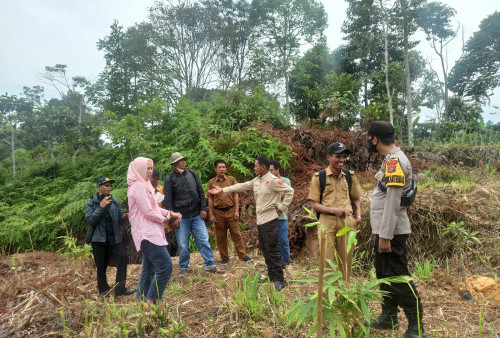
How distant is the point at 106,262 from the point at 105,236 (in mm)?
445

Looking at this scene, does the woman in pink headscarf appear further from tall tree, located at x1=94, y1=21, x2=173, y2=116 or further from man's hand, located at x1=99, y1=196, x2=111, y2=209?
tall tree, located at x1=94, y1=21, x2=173, y2=116

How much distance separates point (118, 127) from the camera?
918 cm

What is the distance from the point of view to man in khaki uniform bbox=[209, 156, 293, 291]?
387 centimetres

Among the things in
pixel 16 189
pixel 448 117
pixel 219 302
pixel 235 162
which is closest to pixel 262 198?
pixel 219 302

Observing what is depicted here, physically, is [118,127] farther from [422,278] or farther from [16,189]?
[422,278]

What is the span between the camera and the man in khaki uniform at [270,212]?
3873mm

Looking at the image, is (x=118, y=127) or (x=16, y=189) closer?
(x=118, y=127)

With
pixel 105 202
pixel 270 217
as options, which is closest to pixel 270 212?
pixel 270 217

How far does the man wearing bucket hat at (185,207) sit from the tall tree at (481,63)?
1175 inches

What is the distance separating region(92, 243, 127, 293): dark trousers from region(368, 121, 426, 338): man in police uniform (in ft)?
10.5

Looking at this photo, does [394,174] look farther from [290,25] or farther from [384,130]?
[290,25]

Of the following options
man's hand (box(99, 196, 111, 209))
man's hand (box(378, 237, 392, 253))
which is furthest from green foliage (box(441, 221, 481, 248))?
man's hand (box(99, 196, 111, 209))

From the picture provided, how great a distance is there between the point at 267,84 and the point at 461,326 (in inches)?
880

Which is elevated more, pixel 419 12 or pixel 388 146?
pixel 419 12
